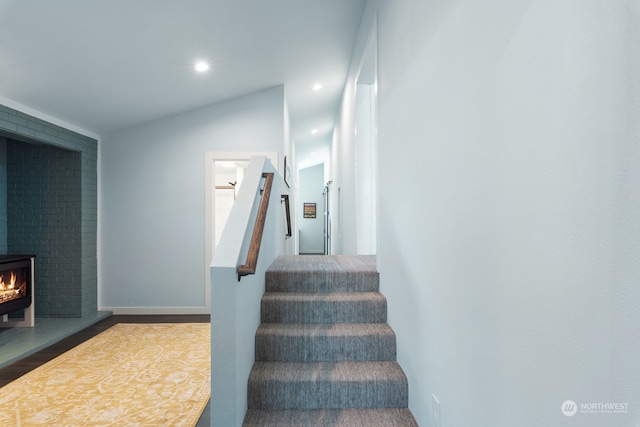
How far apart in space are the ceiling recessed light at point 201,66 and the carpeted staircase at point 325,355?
2.41 metres

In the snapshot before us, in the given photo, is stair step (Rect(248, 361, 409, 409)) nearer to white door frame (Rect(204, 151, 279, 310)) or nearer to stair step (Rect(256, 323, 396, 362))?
stair step (Rect(256, 323, 396, 362))

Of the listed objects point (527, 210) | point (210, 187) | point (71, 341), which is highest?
A: point (210, 187)

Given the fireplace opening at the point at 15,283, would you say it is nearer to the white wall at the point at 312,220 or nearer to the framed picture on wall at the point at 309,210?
the white wall at the point at 312,220

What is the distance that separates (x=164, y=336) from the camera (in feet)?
12.2

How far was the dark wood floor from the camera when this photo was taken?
2.86 metres

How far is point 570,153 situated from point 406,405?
1761 mm

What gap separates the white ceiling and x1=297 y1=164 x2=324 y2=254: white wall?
332 inches

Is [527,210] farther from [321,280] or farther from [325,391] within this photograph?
[321,280]

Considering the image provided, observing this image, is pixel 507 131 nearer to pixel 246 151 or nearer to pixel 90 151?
pixel 246 151

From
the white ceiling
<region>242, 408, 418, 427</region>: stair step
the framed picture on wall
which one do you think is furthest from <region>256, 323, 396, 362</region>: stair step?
the framed picture on wall

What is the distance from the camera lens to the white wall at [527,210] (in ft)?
2.17

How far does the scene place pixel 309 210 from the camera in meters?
13.2

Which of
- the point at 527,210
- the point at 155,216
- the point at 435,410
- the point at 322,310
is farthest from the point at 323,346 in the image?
the point at 155,216

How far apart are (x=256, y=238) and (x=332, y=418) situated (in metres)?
1.11
